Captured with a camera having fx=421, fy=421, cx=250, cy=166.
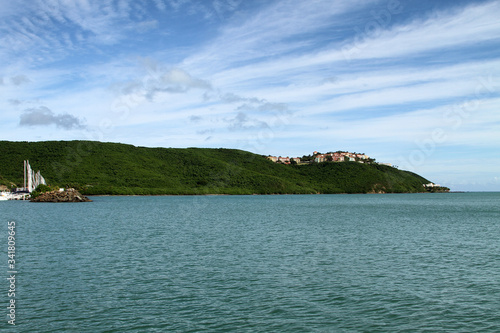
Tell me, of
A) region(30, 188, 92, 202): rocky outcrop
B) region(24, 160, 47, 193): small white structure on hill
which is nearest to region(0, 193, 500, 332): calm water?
region(30, 188, 92, 202): rocky outcrop

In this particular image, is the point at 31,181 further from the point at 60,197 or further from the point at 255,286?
the point at 255,286

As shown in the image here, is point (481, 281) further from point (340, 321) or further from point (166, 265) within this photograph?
point (166, 265)

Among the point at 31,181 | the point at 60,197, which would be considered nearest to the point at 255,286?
the point at 60,197

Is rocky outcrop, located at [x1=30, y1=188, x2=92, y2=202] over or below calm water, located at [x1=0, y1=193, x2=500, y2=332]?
over

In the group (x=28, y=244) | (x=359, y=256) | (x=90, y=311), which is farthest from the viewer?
(x=28, y=244)

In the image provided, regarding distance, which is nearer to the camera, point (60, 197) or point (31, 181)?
point (60, 197)

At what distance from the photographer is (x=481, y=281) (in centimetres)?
2367

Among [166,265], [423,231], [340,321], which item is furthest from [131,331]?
[423,231]

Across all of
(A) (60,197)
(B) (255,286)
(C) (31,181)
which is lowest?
(B) (255,286)

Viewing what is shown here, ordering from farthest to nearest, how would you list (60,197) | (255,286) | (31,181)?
1. (31,181)
2. (60,197)
3. (255,286)

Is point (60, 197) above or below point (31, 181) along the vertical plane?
below

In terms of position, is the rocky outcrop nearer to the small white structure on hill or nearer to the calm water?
the small white structure on hill

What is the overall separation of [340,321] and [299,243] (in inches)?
851

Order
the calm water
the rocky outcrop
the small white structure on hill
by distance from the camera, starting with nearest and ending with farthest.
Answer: the calm water
the rocky outcrop
the small white structure on hill
